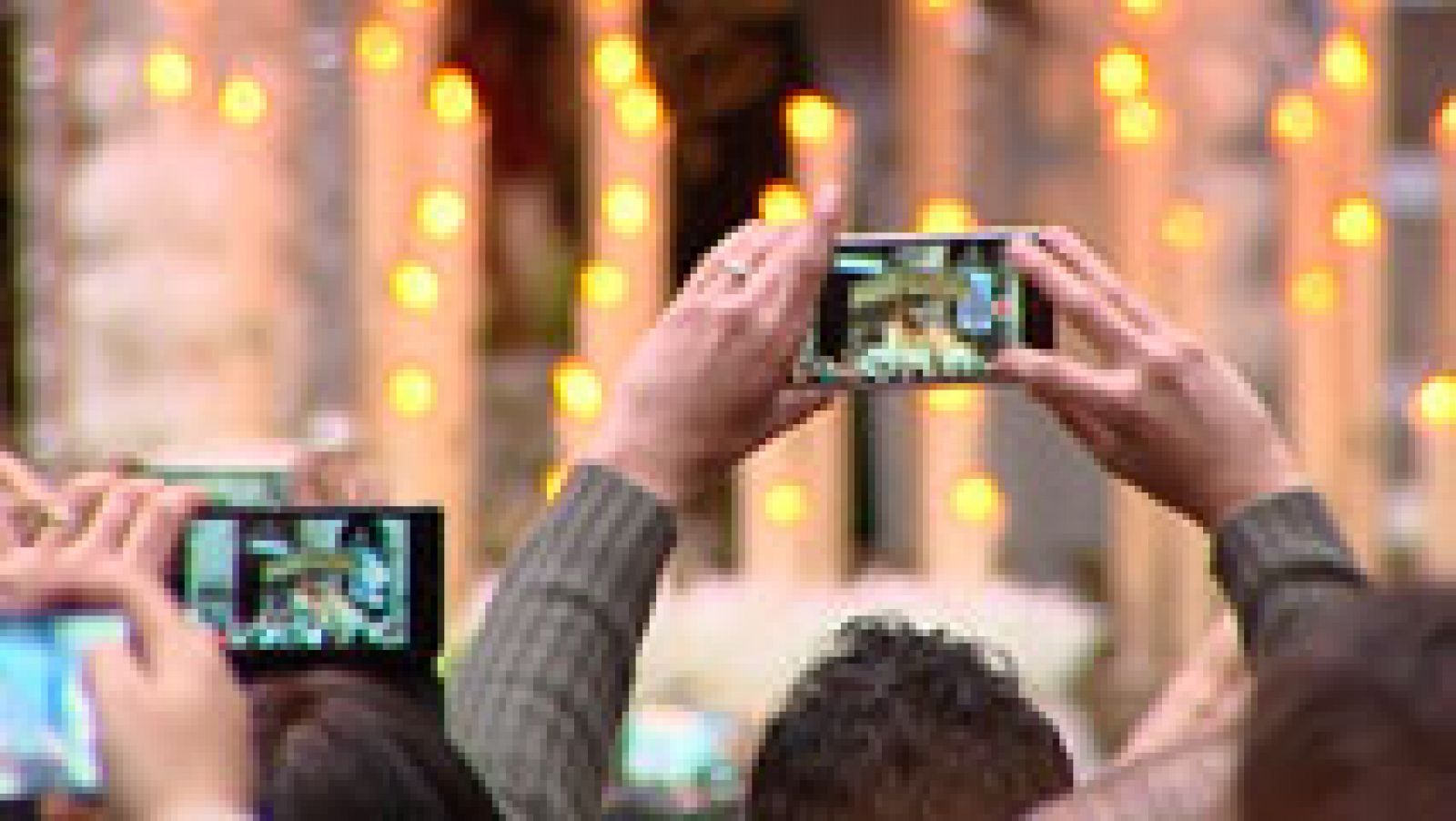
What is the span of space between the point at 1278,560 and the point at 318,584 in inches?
13.0

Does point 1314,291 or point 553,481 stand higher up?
point 1314,291

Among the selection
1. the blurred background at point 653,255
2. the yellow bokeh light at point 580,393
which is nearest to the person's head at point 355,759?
the blurred background at point 653,255

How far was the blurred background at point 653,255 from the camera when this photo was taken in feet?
11.6

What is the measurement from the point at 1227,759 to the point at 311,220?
3597 millimetres

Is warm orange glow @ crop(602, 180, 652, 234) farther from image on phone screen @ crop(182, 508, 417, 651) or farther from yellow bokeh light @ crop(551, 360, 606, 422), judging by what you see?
image on phone screen @ crop(182, 508, 417, 651)

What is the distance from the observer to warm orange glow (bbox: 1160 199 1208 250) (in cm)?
366

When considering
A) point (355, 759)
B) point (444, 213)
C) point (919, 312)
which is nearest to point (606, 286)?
point (444, 213)

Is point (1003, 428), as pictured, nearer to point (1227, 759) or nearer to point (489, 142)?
point (489, 142)

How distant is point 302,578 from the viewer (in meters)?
1.51

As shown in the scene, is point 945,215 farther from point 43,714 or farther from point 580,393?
point 43,714

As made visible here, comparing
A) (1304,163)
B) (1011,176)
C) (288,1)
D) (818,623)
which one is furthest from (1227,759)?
(1011,176)

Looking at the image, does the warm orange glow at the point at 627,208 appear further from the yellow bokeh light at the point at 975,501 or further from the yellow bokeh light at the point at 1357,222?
the yellow bokeh light at the point at 1357,222

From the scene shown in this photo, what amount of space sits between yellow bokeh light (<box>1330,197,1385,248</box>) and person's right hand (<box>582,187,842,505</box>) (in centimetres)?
198

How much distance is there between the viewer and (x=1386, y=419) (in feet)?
16.9
